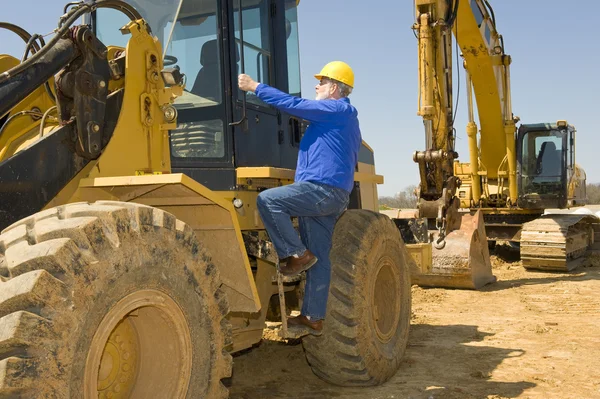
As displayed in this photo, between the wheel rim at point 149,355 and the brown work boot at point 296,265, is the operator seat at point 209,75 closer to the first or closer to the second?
the brown work boot at point 296,265

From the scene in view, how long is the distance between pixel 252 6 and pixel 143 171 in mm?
1629

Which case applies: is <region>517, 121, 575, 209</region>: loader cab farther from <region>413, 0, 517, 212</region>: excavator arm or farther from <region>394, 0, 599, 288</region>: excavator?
<region>413, 0, 517, 212</region>: excavator arm

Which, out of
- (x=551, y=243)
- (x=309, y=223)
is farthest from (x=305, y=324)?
(x=551, y=243)

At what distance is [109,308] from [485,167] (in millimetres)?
12404

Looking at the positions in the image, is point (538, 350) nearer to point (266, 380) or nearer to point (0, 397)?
point (266, 380)

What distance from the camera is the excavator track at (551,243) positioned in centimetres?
1227

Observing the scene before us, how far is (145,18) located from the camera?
4.71 m

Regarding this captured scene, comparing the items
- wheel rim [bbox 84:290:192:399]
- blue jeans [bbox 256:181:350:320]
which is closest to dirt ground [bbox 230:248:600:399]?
blue jeans [bbox 256:181:350:320]

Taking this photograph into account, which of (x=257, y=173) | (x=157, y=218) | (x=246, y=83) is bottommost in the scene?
(x=157, y=218)

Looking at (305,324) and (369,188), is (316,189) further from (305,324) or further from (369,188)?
(369,188)

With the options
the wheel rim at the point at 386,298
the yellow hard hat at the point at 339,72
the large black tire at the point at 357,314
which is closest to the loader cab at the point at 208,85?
the yellow hard hat at the point at 339,72

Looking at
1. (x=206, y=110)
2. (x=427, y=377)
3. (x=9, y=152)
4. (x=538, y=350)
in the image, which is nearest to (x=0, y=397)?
(x=9, y=152)

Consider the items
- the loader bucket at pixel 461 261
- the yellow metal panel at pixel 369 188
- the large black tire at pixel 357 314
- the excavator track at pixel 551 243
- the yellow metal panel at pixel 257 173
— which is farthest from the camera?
the excavator track at pixel 551 243

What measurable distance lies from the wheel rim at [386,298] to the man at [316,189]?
2.69 feet
